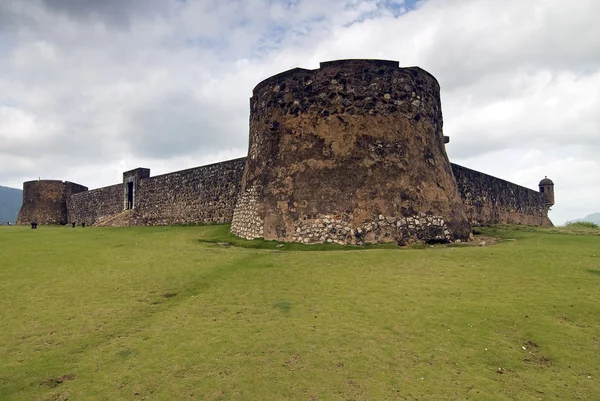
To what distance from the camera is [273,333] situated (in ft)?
21.3

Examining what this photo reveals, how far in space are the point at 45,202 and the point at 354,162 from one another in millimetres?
38197

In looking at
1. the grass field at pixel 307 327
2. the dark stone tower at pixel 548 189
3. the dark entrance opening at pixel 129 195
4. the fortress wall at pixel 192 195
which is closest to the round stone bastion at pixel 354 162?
the grass field at pixel 307 327

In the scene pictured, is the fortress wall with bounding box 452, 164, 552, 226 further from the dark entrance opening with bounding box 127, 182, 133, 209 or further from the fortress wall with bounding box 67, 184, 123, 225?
the fortress wall with bounding box 67, 184, 123, 225

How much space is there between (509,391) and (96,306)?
7.01 meters

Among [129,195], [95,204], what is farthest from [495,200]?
[95,204]

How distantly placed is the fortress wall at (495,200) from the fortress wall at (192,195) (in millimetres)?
12177

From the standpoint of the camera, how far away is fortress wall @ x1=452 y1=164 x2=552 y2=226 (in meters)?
22.8

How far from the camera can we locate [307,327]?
21.9ft

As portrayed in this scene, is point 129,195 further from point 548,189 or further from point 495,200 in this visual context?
point 548,189

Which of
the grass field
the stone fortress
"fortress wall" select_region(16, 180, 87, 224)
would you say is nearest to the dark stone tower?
the stone fortress

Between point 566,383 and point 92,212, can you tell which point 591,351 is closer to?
point 566,383

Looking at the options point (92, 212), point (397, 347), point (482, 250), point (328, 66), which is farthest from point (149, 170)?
point (397, 347)

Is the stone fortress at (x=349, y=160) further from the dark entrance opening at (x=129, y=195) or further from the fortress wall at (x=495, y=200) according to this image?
the dark entrance opening at (x=129, y=195)

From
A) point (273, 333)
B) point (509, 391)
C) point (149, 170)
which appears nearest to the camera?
point (509, 391)
